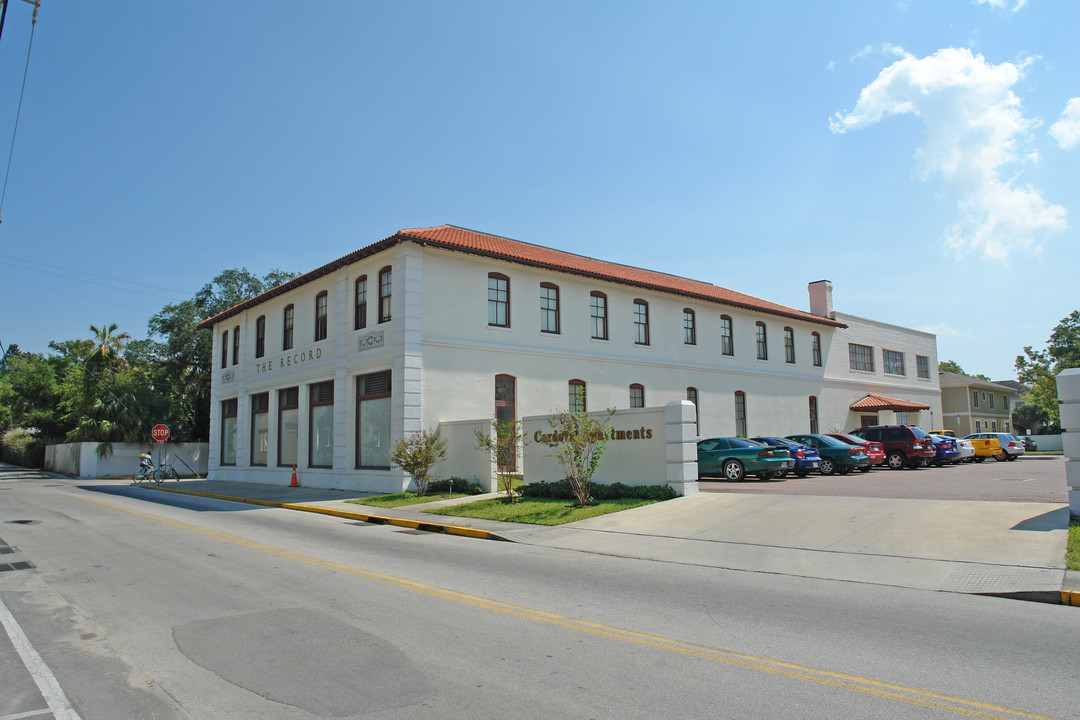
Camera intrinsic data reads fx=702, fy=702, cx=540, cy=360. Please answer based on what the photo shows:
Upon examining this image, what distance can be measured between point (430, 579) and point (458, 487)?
1232 cm

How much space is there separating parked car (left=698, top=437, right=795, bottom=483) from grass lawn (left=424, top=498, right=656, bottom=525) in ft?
23.2

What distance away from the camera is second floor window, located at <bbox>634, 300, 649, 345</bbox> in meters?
30.3

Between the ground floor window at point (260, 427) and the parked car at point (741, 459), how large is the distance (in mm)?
18799

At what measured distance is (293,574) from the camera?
985 centimetres

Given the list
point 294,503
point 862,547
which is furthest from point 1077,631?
point 294,503

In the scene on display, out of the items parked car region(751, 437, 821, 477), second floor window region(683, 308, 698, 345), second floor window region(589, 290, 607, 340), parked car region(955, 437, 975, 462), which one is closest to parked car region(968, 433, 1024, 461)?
parked car region(955, 437, 975, 462)

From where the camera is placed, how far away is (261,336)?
106ft

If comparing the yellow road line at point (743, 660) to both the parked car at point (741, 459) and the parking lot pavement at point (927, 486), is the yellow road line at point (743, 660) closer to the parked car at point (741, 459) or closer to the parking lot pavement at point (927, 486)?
the parking lot pavement at point (927, 486)

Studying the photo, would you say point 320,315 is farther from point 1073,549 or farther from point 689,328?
point 1073,549

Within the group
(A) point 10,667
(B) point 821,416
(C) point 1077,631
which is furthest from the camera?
(B) point 821,416

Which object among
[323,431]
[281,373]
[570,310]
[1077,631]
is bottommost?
[1077,631]

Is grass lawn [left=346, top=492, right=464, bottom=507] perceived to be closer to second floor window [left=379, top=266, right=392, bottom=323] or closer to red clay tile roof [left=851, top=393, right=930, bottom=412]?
second floor window [left=379, top=266, right=392, bottom=323]

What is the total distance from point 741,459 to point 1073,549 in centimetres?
1291

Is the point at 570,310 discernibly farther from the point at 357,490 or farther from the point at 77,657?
the point at 77,657
